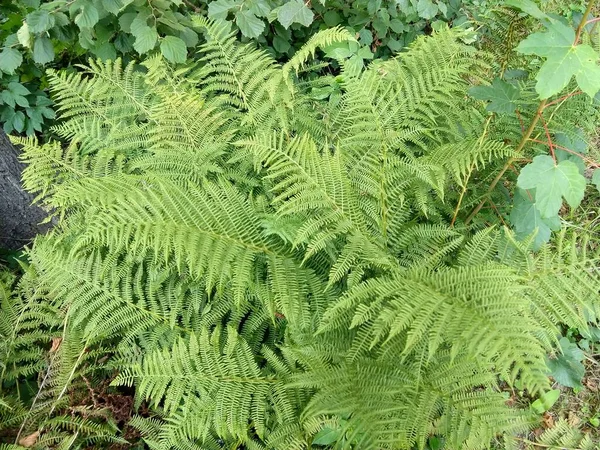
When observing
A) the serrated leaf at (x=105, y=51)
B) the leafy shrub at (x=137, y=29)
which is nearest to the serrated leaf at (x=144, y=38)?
the leafy shrub at (x=137, y=29)

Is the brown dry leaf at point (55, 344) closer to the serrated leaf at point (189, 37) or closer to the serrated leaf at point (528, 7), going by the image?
the serrated leaf at point (189, 37)

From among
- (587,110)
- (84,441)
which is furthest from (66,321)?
(587,110)

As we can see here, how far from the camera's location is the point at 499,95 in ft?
5.81

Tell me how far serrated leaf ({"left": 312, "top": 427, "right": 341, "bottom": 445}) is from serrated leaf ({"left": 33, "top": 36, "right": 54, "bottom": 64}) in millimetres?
2010

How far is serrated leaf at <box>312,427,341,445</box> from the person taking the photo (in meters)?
1.78

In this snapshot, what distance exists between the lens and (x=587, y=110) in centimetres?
204

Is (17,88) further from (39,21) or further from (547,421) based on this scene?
(547,421)

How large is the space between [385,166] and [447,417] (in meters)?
0.97

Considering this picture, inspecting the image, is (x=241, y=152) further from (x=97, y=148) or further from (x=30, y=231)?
(x=30, y=231)

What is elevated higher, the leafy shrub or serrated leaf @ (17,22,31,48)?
serrated leaf @ (17,22,31,48)

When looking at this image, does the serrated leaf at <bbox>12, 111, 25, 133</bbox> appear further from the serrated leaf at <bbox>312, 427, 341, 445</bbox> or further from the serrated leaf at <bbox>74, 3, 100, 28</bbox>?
the serrated leaf at <bbox>312, 427, 341, 445</bbox>

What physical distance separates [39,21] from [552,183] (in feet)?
6.96

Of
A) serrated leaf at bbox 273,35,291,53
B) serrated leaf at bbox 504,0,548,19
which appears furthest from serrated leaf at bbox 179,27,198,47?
serrated leaf at bbox 504,0,548,19

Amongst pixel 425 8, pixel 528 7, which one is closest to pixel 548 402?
pixel 528 7
